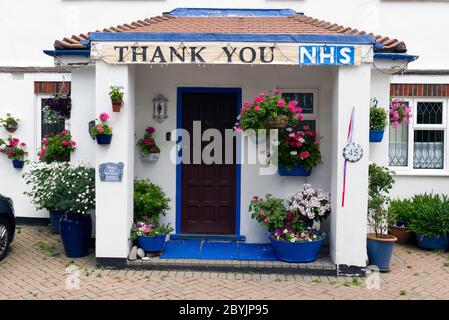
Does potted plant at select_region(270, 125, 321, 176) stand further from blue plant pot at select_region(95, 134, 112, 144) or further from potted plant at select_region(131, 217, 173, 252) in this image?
blue plant pot at select_region(95, 134, 112, 144)

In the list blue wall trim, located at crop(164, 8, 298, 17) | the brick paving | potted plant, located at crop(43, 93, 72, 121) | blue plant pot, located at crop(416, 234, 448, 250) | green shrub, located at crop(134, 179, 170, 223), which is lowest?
the brick paving

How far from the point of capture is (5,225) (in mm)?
7246

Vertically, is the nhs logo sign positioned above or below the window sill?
above

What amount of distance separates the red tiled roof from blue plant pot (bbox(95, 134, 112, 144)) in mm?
1594

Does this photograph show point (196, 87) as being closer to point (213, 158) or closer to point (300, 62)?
point (213, 158)

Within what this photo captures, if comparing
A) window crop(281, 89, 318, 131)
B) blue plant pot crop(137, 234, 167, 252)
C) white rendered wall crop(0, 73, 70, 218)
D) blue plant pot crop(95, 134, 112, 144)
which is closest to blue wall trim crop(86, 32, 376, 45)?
blue plant pot crop(95, 134, 112, 144)

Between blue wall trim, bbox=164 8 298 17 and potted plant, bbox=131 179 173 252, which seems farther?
blue wall trim, bbox=164 8 298 17

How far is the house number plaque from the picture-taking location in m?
6.68

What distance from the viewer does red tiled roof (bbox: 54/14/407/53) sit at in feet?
23.2

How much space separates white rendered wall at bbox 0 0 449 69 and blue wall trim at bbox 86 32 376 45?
3.56m

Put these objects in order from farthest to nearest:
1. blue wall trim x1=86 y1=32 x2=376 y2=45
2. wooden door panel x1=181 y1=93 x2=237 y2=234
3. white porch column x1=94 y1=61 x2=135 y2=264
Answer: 1. wooden door panel x1=181 y1=93 x2=237 y2=234
2. white porch column x1=94 y1=61 x2=135 y2=264
3. blue wall trim x1=86 y1=32 x2=376 y2=45

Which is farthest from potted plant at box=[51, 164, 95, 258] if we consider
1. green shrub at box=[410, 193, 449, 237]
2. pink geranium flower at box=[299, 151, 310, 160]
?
green shrub at box=[410, 193, 449, 237]

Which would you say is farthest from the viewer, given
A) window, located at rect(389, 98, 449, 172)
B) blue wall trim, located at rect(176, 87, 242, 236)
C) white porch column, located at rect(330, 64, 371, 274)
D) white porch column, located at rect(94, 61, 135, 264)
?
window, located at rect(389, 98, 449, 172)

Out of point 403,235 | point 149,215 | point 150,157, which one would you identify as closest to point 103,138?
point 150,157
